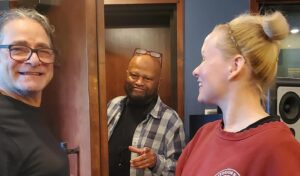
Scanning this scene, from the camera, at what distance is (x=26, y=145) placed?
88 centimetres

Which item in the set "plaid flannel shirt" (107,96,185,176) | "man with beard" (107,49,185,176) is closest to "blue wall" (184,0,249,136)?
"man with beard" (107,49,185,176)

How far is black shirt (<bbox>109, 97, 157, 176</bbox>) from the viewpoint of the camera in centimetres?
174

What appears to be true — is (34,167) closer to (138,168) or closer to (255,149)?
(255,149)

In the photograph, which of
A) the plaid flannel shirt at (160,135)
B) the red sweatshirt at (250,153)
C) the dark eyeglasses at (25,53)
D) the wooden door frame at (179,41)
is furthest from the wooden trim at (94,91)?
the wooden door frame at (179,41)

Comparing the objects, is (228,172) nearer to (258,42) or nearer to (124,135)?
(258,42)

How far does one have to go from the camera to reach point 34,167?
2.87ft

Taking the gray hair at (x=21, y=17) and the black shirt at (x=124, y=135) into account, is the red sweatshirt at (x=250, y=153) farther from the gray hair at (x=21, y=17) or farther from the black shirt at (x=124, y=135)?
the black shirt at (x=124, y=135)

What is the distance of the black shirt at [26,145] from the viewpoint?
827 millimetres

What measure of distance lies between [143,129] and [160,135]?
94 millimetres

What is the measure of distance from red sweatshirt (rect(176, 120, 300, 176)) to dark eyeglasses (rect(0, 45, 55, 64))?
1.62 ft

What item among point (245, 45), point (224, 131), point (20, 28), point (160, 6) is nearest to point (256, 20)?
point (245, 45)

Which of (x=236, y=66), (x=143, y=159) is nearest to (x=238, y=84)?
(x=236, y=66)

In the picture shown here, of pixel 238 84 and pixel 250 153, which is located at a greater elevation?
pixel 238 84

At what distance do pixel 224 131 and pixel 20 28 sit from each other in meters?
0.59
